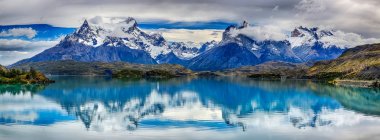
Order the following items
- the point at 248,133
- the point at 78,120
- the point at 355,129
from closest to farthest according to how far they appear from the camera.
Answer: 1. the point at 248,133
2. the point at 355,129
3. the point at 78,120

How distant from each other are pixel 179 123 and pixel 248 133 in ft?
52.3

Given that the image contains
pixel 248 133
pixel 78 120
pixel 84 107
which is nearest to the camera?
→ pixel 248 133

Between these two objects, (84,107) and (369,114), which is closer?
(369,114)

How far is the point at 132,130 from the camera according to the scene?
3091 inches

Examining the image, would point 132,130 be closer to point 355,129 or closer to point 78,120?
point 78,120

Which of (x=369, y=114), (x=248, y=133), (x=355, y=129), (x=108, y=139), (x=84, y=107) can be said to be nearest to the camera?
(x=108, y=139)

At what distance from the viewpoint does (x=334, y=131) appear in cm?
8000

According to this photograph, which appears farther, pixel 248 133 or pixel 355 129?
pixel 355 129

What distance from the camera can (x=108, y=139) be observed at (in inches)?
2707

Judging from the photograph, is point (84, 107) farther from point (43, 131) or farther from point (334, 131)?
point (334, 131)

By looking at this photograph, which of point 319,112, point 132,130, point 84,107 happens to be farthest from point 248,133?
point 84,107

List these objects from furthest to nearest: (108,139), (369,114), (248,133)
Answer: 1. (369,114)
2. (248,133)
3. (108,139)

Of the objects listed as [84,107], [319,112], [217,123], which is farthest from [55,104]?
[319,112]

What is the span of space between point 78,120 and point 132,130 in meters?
18.1
